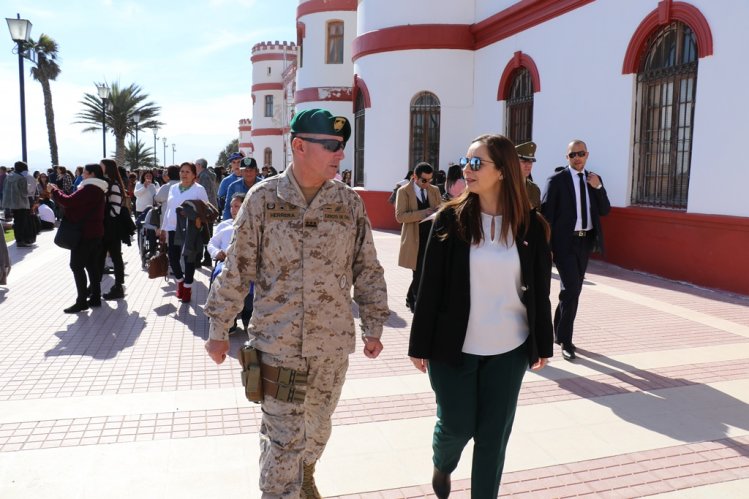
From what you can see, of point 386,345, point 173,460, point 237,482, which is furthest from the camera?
point 386,345

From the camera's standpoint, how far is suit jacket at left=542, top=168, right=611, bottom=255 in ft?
18.6

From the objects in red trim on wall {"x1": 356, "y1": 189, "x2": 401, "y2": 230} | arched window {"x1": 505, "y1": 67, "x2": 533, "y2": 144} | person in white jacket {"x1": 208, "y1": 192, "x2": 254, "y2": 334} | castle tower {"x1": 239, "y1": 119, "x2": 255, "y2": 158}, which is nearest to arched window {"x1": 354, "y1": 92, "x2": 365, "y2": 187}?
red trim on wall {"x1": 356, "y1": 189, "x2": 401, "y2": 230}

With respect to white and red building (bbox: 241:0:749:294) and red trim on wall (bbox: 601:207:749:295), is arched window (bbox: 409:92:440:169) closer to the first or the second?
white and red building (bbox: 241:0:749:294)

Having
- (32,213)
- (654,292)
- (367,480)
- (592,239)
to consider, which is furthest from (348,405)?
(32,213)

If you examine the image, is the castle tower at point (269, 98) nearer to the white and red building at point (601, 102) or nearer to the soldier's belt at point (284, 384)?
the white and red building at point (601, 102)

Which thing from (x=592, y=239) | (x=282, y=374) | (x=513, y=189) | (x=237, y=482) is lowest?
(x=237, y=482)

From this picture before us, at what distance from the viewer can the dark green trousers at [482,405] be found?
2.79 metres

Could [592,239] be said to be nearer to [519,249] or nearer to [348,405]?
[348,405]

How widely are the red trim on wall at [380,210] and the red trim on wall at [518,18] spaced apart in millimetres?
4564

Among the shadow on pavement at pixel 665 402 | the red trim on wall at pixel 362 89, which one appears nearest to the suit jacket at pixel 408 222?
the shadow on pavement at pixel 665 402

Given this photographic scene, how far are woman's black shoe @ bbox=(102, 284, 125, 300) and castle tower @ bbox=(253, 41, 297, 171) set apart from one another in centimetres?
3503

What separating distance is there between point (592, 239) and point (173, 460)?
13.1 feet

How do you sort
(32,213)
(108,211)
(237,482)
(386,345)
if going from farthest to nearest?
(32,213), (108,211), (386,345), (237,482)

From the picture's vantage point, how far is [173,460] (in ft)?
12.1
